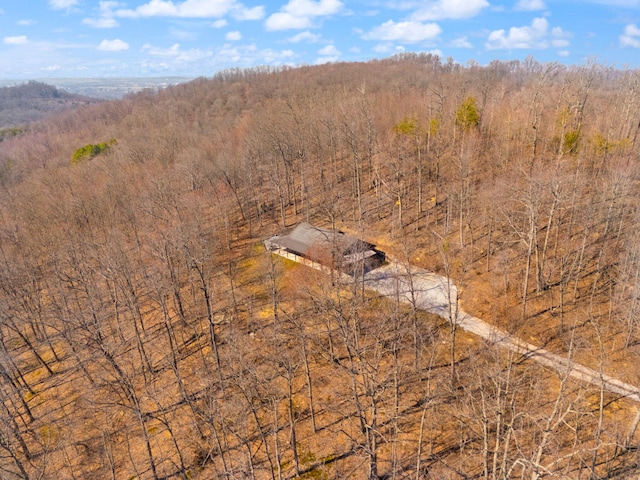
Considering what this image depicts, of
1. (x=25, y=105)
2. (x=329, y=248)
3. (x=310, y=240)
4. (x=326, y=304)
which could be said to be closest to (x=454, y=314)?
(x=326, y=304)

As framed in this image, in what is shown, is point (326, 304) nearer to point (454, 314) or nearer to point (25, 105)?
point (454, 314)

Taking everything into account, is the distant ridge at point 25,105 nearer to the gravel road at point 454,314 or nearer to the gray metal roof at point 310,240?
the gray metal roof at point 310,240

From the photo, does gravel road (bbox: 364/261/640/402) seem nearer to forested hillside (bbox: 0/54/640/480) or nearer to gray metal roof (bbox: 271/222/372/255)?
forested hillside (bbox: 0/54/640/480)

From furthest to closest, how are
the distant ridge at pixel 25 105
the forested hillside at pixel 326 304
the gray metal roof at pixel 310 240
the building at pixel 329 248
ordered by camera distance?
the distant ridge at pixel 25 105 → the gray metal roof at pixel 310 240 → the building at pixel 329 248 → the forested hillside at pixel 326 304

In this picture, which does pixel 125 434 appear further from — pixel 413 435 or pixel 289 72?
pixel 289 72

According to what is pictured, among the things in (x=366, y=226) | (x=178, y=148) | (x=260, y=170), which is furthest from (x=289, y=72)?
(x=366, y=226)

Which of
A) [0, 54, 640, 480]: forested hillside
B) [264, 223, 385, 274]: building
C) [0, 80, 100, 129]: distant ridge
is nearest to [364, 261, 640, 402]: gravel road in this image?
[0, 54, 640, 480]: forested hillside

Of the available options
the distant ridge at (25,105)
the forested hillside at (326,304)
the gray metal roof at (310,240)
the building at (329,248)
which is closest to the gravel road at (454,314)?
the forested hillside at (326,304)
